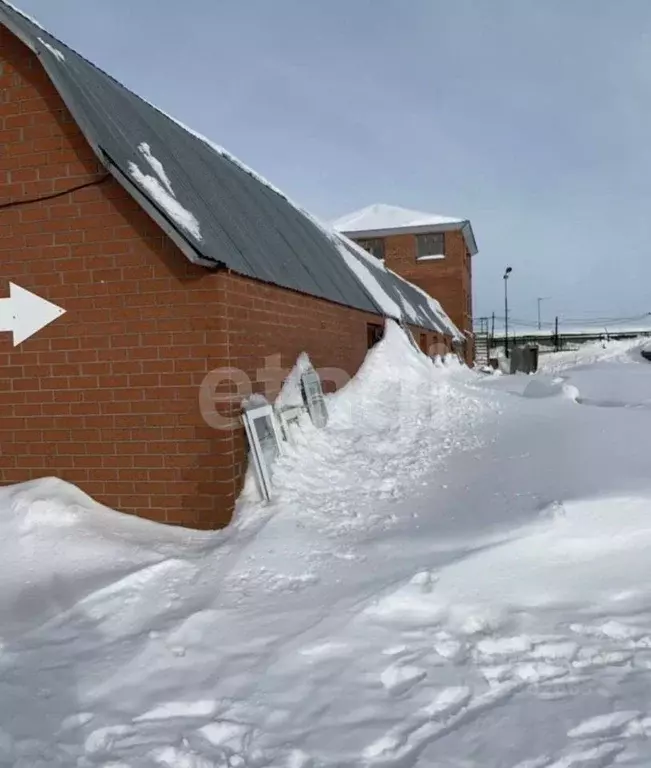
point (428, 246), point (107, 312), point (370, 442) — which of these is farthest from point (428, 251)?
point (107, 312)

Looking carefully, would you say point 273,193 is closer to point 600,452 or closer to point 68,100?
point 68,100

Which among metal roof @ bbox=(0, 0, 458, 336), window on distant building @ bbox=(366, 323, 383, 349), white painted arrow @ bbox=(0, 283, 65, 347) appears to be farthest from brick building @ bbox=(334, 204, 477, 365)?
white painted arrow @ bbox=(0, 283, 65, 347)

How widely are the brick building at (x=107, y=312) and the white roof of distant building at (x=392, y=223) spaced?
24889mm

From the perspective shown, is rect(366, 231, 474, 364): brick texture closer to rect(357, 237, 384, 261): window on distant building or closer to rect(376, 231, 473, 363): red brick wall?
rect(376, 231, 473, 363): red brick wall

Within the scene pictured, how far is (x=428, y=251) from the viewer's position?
30234 millimetres

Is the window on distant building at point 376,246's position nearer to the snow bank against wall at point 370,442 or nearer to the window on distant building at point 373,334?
the window on distant building at point 373,334

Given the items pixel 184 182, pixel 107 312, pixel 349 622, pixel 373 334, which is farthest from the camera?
pixel 373 334

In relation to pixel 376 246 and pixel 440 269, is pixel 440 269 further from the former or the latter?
pixel 376 246

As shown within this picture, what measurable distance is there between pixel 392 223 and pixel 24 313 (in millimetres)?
26584

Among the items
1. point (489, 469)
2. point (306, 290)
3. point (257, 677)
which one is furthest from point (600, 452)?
point (257, 677)

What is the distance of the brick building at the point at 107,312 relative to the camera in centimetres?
511

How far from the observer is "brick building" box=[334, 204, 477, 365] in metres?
29.8

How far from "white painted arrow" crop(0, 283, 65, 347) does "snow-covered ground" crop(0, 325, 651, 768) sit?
135 centimetres

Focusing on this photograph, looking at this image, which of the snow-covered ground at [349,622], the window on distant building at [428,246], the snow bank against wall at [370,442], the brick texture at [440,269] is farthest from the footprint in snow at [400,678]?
the window on distant building at [428,246]
